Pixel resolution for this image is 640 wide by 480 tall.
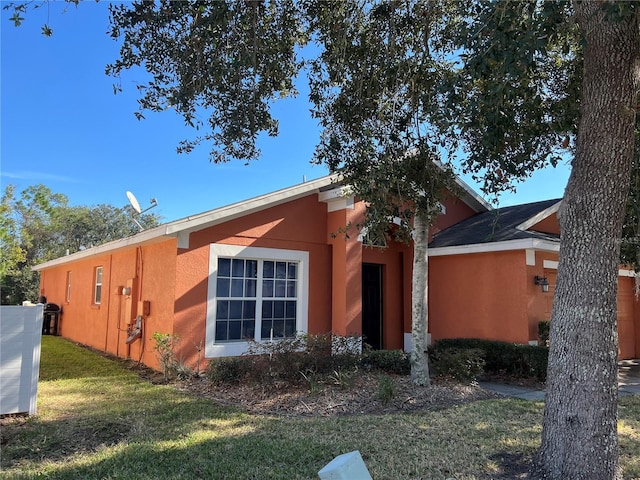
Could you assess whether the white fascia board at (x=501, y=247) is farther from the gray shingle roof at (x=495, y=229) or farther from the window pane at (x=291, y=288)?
the window pane at (x=291, y=288)

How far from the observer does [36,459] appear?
453cm

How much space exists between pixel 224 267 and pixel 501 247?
6612 mm

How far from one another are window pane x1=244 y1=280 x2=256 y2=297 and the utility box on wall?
462cm

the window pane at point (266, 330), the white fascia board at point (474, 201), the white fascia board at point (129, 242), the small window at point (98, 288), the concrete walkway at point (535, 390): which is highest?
the white fascia board at point (474, 201)

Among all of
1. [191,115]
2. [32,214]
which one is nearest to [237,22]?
[191,115]

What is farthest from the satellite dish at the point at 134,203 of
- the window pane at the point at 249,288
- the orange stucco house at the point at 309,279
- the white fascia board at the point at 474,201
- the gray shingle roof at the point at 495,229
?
the white fascia board at the point at 474,201

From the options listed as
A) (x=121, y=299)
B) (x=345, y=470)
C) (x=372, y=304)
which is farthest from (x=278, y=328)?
(x=345, y=470)

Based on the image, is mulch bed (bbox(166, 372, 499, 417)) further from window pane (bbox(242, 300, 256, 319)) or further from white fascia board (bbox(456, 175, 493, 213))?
white fascia board (bbox(456, 175, 493, 213))

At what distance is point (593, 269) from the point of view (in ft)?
13.3

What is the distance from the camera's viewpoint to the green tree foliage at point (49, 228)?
28375mm

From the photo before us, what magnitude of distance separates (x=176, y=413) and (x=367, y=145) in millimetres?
5240

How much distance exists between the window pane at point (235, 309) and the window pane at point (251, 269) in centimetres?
65

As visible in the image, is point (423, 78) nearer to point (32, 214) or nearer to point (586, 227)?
point (586, 227)

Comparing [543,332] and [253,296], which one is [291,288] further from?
[543,332]
